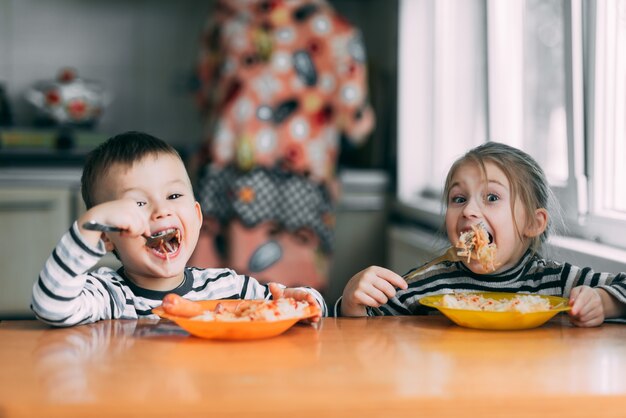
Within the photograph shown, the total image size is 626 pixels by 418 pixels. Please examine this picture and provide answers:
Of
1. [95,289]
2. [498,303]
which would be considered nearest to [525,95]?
[498,303]

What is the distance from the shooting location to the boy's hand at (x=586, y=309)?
119 cm

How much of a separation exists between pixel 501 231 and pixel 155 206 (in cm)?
58

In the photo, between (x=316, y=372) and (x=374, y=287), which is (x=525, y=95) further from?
(x=316, y=372)

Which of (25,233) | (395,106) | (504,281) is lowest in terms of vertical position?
(25,233)

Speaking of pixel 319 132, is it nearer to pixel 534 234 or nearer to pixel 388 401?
pixel 534 234

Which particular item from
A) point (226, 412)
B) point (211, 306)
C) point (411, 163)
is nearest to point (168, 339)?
point (211, 306)

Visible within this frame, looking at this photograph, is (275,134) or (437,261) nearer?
(437,261)

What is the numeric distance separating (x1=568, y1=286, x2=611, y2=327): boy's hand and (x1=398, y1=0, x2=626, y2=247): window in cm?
66

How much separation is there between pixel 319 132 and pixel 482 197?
A: 164cm

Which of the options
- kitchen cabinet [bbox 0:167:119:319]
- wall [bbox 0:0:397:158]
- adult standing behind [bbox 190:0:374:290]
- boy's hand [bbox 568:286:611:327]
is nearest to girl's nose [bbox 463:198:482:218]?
boy's hand [bbox 568:286:611:327]

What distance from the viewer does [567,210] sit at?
2.07 m

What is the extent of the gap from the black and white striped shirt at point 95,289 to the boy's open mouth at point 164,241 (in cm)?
10

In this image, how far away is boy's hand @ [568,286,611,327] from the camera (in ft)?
3.92

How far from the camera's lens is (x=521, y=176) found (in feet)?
4.73
